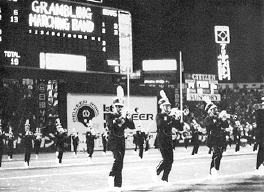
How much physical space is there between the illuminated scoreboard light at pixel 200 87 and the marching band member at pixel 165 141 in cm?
2908

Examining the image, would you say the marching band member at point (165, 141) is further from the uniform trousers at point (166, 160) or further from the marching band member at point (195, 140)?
the marching band member at point (195, 140)

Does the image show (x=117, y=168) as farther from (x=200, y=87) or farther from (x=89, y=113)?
(x=200, y=87)

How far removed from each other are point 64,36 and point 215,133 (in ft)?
63.7

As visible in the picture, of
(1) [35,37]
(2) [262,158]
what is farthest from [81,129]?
(2) [262,158]

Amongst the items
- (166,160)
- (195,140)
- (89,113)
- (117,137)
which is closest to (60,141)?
(195,140)

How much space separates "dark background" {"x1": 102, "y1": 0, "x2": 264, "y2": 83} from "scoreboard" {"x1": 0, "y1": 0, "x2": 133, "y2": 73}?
57.5ft

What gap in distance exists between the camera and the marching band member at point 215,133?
1534 centimetres

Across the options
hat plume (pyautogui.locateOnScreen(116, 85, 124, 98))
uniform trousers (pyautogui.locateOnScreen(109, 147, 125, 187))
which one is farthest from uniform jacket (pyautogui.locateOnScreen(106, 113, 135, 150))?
hat plume (pyautogui.locateOnScreen(116, 85, 124, 98))

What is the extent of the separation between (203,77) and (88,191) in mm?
33661

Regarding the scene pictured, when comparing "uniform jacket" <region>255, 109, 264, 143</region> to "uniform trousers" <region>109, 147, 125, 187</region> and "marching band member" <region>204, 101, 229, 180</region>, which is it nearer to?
"marching band member" <region>204, 101, 229, 180</region>

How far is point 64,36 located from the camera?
33.2 meters

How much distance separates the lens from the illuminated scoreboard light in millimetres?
43237

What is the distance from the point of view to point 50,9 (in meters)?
32.4

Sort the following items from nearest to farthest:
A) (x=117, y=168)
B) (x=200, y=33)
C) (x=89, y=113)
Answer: (x=117, y=168) → (x=89, y=113) → (x=200, y=33)
